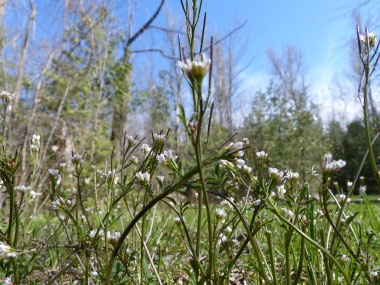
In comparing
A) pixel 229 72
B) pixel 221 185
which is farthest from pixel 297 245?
pixel 229 72

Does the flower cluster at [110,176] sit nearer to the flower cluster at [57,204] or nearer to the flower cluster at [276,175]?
the flower cluster at [57,204]

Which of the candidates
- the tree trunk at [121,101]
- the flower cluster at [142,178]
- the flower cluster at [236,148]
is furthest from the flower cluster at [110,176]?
the tree trunk at [121,101]

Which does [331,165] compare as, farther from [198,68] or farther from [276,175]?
[198,68]

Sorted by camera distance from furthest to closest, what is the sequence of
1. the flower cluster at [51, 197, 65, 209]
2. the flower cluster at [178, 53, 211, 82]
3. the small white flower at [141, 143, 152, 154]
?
the small white flower at [141, 143, 152, 154] → the flower cluster at [51, 197, 65, 209] → the flower cluster at [178, 53, 211, 82]

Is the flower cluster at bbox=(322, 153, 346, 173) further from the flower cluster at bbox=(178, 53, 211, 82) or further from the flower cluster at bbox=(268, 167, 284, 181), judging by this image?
the flower cluster at bbox=(178, 53, 211, 82)

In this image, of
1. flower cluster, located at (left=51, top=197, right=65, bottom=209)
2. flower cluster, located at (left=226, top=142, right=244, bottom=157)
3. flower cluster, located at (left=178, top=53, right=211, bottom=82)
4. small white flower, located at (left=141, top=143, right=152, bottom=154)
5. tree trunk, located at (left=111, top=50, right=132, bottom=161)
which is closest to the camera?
flower cluster, located at (left=178, top=53, right=211, bottom=82)

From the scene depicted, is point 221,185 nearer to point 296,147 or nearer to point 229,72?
point 296,147

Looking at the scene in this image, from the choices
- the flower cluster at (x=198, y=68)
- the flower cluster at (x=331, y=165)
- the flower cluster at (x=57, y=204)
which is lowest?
the flower cluster at (x=57, y=204)

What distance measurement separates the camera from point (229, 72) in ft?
56.3

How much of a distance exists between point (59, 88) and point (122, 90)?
7.86 ft

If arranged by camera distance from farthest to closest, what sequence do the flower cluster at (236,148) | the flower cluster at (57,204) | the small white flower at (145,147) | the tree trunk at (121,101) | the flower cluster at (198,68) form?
the tree trunk at (121,101) → the small white flower at (145,147) → the flower cluster at (57,204) → the flower cluster at (236,148) → the flower cluster at (198,68)

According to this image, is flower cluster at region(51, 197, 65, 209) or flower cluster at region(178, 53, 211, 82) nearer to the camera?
flower cluster at region(178, 53, 211, 82)

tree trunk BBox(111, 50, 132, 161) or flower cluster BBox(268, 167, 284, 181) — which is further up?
tree trunk BBox(111, 50, 132, 161)

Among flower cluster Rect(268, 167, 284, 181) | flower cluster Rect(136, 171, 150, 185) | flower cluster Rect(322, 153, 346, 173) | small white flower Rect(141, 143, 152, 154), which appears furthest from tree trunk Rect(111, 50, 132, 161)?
flower cluster Rect(322, 153, 346, 173)
